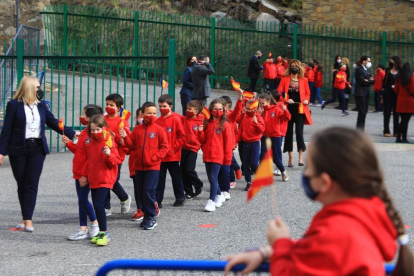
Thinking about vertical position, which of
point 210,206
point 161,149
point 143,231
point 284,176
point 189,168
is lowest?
point 143,231

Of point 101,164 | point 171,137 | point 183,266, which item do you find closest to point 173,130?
point 171,137

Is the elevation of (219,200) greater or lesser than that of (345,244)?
lesser

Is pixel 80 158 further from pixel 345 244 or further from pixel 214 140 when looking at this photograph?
pixel 345 244

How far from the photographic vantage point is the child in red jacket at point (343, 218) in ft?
7.64

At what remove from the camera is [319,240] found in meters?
2.35

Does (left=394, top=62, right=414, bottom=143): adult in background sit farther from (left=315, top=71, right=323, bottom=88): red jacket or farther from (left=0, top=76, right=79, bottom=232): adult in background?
(left=0, top=76, right=79, bottom=232): adult in background

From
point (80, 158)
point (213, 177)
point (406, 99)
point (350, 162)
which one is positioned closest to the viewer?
point (350, 162)

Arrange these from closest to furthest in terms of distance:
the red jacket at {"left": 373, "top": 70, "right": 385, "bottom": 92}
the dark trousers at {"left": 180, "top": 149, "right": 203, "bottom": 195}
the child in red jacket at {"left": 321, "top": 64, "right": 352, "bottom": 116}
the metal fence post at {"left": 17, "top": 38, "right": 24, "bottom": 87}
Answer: the dark trousers at {"left": 180, "top": 149, "right": 203, "bottom": 195} → the metal fence post at {"left": 17, "top": 38, "right": 24, "bottom": 87} → the red jacket at {"left": 373, "top": 70, "right": 385, "bottom": 92} → the child in red jacket at {"left": 321, "top": 64, "right": 352, "bottom": 116}

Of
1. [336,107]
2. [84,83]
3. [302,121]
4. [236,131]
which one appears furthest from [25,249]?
[336,107]

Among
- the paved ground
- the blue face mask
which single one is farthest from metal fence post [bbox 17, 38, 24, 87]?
the blue face mask

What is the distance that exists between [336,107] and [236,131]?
41.3 feet

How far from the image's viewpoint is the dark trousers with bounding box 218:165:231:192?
9.32 m

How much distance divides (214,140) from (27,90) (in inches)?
92.9

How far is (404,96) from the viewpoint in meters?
14.7
